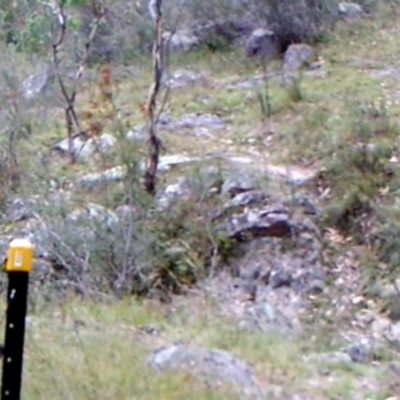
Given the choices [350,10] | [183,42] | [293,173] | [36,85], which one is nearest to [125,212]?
[293,173]

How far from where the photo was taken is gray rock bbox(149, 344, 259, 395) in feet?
17.7

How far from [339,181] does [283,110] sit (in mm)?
2737

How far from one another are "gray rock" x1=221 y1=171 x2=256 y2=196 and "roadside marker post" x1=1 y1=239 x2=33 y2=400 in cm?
695

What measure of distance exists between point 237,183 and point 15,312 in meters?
7.14

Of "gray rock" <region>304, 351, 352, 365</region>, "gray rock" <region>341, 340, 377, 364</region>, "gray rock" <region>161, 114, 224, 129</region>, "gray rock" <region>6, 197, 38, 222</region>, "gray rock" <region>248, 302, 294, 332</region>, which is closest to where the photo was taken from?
"gray rock" <region>304, 351, 352, 365</region>

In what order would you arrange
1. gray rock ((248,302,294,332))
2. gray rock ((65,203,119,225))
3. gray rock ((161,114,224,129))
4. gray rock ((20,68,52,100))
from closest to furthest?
gray rock ((248,302,294,332)) < gray rock ((65,203,119,225)) < gray rock ((161,114,224,129)) < gray rock ((20,68,52,100))

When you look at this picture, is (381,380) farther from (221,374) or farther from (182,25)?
(182,25)

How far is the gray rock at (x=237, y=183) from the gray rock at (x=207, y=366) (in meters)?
5.19

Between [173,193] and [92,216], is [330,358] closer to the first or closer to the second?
[92,216]

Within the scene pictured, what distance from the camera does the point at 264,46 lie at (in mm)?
16672

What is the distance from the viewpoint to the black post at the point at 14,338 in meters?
3.92

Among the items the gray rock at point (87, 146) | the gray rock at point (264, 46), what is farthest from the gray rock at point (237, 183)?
the gray rock at point (264, 46)

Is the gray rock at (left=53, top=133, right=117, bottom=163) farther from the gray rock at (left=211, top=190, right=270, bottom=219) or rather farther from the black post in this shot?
the black post

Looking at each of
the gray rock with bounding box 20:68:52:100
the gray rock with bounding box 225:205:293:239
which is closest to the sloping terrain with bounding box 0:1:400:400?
the gray rock with bounding box 225:205:293:239
